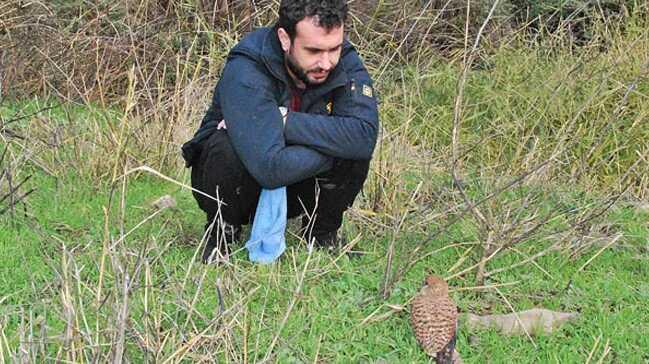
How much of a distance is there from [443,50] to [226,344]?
4410 millimetres

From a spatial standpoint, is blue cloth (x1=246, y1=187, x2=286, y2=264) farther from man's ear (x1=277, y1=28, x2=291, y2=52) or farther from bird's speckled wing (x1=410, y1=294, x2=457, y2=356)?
bird's speckled wing (x1=410, y1=294, x2=457, y2=356)

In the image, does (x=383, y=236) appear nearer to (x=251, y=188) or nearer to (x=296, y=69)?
(x=251, y=188)

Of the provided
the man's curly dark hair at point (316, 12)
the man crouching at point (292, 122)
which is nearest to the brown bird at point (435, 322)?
the man crouching at point (292, 122)

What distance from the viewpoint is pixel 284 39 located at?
11.1ft

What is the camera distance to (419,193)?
4.34 m

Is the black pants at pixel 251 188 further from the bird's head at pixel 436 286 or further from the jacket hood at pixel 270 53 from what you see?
the bird's head at pixel 436 286

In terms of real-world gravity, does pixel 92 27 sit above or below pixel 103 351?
below

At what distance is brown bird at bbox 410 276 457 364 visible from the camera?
2.90m

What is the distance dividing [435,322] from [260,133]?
0.95 meters

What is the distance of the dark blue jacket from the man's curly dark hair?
0.47 ft

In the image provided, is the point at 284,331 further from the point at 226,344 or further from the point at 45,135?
the point at 45,135

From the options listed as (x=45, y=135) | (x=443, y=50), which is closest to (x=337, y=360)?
(x=45, y=135)

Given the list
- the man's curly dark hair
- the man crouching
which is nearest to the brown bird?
the man crouching

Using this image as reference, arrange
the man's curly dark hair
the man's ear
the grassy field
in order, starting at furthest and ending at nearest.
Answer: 1. the man's ear
2. the man's curly dark hair
3. the grassy field
